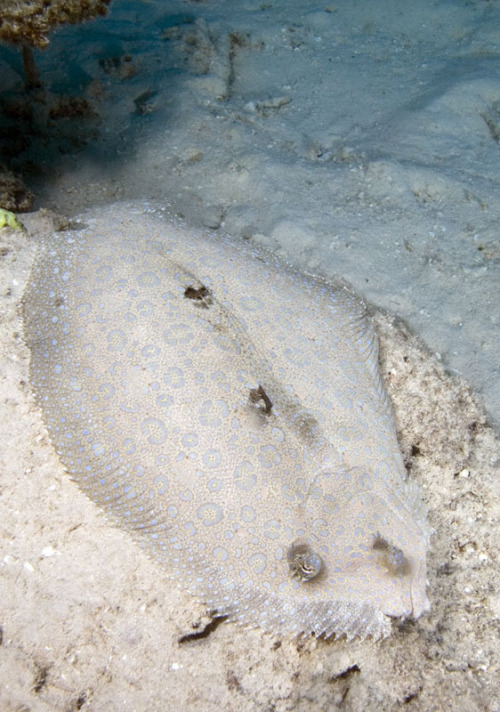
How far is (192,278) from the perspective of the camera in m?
3.46

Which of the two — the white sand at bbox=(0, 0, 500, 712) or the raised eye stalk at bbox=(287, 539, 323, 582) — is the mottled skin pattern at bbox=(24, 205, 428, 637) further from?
the white sand at bbox=(0, 0, 500, 712)

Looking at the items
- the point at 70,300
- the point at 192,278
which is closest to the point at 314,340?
the point at 192,278

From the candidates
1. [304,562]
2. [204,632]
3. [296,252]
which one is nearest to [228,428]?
[304,562]

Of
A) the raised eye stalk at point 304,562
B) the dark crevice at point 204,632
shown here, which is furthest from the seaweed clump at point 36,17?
the dark crevice at point 204,632

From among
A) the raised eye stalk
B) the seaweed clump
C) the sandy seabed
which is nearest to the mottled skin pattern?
the raised eye stalk

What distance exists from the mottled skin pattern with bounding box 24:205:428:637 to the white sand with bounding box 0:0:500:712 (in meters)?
0.50

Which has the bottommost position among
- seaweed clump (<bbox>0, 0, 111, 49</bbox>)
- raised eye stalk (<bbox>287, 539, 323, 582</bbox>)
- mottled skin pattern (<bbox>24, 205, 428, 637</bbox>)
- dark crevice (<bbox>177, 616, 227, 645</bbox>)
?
dark crevice (<bbox>177, 616, 227, 645</bbox>)

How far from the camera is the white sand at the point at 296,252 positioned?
3.04 meters

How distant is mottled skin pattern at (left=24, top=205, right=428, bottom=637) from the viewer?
275 centimetres

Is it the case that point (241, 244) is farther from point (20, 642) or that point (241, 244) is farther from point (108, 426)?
point (20, 642)

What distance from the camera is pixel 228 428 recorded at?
2.92m

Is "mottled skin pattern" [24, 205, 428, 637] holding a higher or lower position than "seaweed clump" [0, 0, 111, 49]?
lower

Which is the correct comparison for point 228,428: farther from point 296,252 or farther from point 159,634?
point 296,252

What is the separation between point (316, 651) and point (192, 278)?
2713 millimetres
